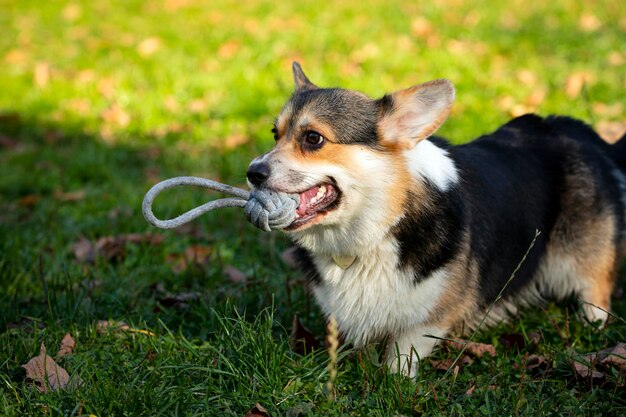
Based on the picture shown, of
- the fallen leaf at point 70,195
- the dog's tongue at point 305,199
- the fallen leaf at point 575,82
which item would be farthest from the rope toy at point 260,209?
the fallen leaf at point 575,82

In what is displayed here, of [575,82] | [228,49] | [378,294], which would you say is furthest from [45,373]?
[228,49]

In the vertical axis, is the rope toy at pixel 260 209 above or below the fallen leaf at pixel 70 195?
above

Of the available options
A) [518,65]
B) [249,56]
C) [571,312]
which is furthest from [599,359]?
[249,56]

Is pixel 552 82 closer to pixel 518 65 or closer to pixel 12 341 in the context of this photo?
pixel 518 65

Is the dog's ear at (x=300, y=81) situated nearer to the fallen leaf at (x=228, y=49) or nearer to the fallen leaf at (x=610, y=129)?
the fallen leaf at (x=610, y=129)

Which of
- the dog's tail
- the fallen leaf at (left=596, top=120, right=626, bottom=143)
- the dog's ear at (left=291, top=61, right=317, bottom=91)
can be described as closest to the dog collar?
the dog's ear at (left=291, top=61, right=317, bottom=91)

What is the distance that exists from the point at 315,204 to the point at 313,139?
0.94ft

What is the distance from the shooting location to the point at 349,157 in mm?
2939

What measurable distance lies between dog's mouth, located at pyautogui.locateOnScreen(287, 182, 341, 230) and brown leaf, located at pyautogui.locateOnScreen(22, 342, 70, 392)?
42.1 inches

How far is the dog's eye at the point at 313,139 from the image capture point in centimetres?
298

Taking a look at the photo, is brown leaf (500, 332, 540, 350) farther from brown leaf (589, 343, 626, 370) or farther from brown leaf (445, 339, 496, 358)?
brown leaf (589, 343, 626, 370)

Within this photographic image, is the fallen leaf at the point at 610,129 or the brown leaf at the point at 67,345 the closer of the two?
the brown leaf at the point at 67,345

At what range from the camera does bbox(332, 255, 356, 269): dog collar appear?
3051mm

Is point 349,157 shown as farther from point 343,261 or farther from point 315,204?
point 343,261
